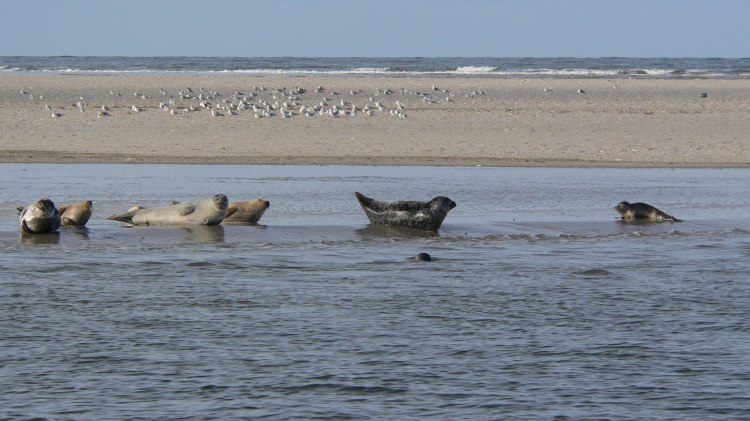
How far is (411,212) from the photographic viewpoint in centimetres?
1209

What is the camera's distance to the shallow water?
592 cm

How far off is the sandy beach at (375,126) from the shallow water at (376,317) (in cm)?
670

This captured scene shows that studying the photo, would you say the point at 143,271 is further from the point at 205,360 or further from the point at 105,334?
the point at 205,360

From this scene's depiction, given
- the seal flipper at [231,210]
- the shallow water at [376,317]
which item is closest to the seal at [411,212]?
the shallow water at [376,317]

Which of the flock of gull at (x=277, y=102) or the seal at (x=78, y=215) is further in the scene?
the flock of gull at (x=277, y=102)

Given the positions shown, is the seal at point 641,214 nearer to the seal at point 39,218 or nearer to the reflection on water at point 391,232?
the reflection on water at point 391,232

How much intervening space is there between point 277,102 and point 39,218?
1915 centimetres

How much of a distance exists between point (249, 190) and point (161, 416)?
964 cm

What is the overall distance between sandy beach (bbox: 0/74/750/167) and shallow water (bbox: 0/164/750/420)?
6.70m

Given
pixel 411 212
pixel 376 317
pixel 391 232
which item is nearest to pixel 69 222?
pixel 391 232

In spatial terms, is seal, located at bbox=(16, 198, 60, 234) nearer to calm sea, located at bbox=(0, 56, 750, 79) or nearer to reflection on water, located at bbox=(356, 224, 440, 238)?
reflection on water, located at bbox=(356, 224, 440, 238)

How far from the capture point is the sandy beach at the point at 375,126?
20625mm

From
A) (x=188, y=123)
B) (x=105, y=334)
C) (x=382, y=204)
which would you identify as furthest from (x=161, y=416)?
(x=188, y=123)

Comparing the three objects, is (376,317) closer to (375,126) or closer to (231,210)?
(231,210)
